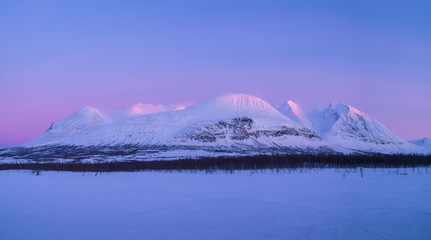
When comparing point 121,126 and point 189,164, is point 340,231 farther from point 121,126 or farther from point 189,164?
point 121,126

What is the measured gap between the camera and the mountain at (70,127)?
159675mm

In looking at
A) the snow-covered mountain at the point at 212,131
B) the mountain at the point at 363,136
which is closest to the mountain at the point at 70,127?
the snow-covered mountain at the point at 212,131

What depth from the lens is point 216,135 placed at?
113500 millimetres

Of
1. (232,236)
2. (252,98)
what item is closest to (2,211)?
(232,236)

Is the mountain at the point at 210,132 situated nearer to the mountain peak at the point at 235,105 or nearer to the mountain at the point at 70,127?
the mountain peak at the point at 235,105

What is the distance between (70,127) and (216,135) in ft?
326

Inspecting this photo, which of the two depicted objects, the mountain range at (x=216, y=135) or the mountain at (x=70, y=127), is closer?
the mountain range at (x=216, y=135)

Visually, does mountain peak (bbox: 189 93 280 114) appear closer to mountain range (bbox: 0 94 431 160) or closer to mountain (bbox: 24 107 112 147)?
mountain range (bbox: 0 94 431 160)

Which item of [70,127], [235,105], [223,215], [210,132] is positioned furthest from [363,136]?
[223,215]

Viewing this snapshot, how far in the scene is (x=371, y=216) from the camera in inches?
289

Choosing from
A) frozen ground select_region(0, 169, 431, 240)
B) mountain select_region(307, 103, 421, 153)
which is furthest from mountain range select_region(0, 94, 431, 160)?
frozen ground select_region(0, 169, 431, 240)

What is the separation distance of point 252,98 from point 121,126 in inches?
2753

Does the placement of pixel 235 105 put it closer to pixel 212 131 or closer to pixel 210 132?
pixel 212 131

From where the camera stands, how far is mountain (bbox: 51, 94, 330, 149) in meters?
110
